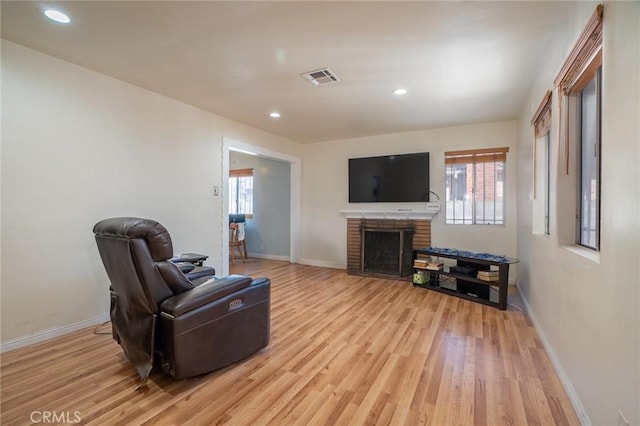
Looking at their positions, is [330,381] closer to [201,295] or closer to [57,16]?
[201,295]

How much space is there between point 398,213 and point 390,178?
0.64 metres

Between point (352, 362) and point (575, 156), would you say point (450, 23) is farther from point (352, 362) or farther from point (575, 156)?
point (352, 362)

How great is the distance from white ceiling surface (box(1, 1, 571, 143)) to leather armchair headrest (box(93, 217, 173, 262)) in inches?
56.3

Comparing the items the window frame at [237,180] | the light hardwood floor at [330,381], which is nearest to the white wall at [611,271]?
the light hardwood floor at [330,381]

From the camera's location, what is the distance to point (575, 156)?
2.00 m

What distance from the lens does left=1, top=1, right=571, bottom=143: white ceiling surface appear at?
1.93 metres

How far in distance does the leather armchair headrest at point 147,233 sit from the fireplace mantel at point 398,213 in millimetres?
3820

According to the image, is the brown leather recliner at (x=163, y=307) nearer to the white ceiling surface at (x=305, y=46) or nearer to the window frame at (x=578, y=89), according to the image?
the white ceiling surface at (x=305, y=46)

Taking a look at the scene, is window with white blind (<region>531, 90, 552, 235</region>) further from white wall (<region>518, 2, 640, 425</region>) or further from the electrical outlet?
the electrical outlet

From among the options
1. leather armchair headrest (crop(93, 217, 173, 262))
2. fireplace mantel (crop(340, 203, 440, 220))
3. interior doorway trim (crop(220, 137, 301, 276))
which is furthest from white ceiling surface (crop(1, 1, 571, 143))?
fireplace mantel (crop(340, 203, 440, 220))

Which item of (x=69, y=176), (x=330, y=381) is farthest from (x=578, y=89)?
(x=69, y=176)

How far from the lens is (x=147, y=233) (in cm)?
171

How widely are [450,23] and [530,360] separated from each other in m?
2.56

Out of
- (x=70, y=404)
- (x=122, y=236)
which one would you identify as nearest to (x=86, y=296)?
(x=70, y=404)
